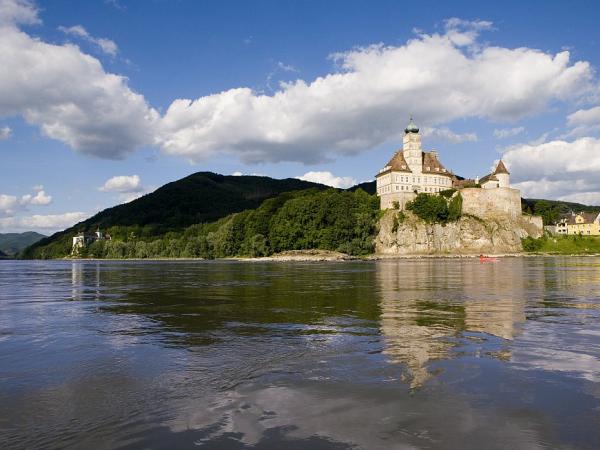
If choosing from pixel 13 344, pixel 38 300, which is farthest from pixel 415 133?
pixel 13 344

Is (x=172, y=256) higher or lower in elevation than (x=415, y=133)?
lower

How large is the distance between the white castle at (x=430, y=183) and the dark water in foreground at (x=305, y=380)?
12643 centimetres

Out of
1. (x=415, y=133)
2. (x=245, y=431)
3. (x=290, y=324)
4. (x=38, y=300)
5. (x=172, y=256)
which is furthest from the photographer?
(x=172, y=256)

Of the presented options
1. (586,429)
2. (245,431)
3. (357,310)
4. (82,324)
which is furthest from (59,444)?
(357,310)

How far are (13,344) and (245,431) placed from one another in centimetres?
1033

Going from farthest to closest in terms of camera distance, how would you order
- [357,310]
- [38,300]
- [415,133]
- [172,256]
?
[172,256] → [415,133] → [38,300] → [357,310]

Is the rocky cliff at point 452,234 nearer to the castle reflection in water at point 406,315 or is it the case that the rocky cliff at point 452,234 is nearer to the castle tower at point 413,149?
the castle tower at point 413,149

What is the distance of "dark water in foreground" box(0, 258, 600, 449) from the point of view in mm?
6938

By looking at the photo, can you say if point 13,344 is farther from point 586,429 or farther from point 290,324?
point 586,429

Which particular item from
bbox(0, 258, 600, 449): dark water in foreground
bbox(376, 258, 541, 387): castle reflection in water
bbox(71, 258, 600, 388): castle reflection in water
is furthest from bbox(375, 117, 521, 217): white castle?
bbox(0, 258, 600, 449): dark water in foreground

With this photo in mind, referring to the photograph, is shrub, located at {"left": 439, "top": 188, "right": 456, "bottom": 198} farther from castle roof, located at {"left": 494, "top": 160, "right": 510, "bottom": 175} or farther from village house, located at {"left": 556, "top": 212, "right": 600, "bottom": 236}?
village house, located at {"left": 556, "top": 212, "right": 600, "bottom": 236}

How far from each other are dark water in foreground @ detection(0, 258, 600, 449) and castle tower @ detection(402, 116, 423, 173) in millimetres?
138218

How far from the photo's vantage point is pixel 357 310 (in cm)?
2083

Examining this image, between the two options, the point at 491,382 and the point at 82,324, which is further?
the point at 82,324
